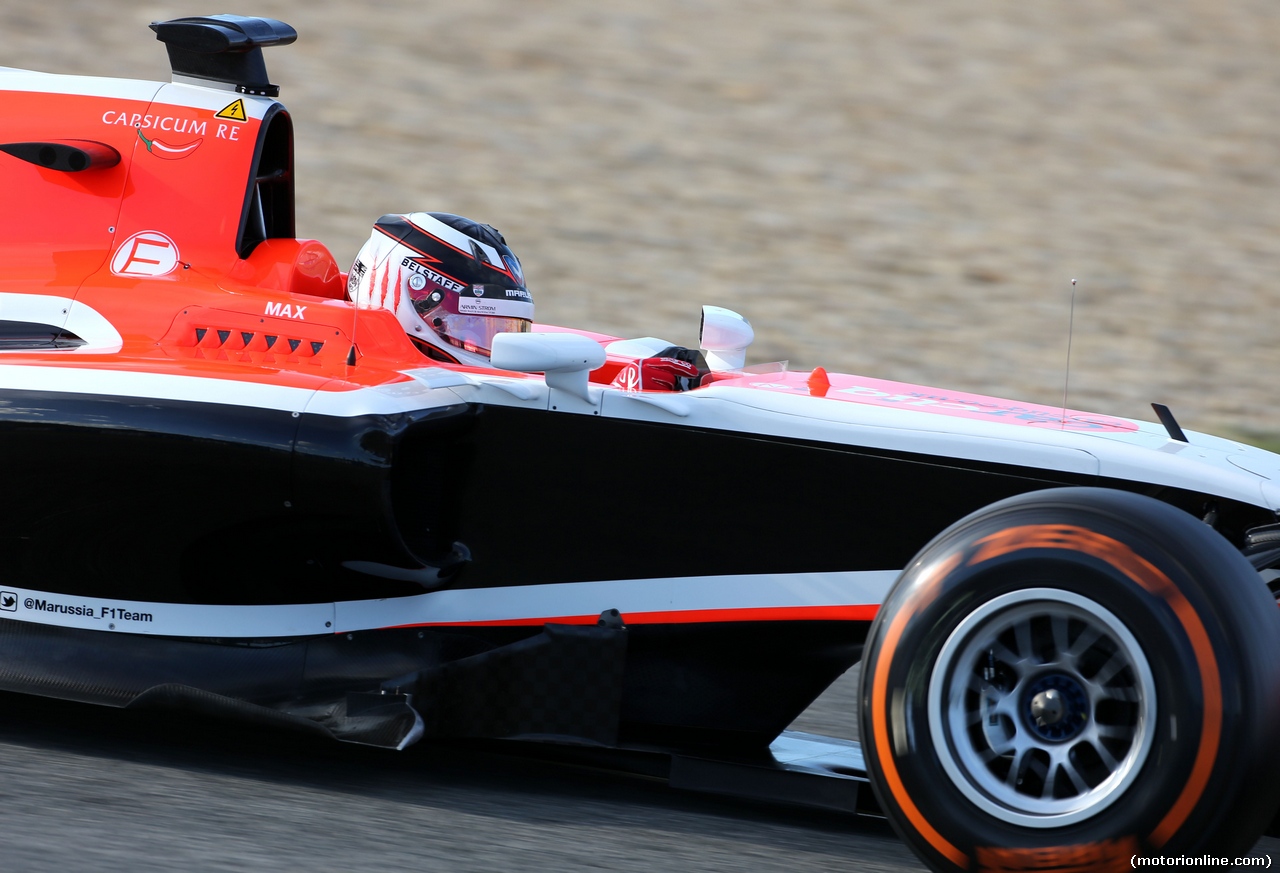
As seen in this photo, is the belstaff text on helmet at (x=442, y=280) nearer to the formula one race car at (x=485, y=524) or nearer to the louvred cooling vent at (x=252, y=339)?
the formula one race car at (x=485, y=524)

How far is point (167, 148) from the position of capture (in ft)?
14.8

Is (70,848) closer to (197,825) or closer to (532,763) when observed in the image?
(197,825)

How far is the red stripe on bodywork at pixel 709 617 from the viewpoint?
376 cm

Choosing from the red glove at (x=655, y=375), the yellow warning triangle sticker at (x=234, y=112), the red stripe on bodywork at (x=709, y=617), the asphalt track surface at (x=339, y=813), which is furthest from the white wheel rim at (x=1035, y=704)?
the yellow warning triangle sticker at (x=234, y=112)

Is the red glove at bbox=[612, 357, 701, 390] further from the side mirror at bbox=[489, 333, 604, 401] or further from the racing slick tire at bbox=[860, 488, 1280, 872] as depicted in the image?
the racing slick tire at bbox=[860, 488, 1280, 872]

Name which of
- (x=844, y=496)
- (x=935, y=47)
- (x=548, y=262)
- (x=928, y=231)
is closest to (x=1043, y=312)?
(x=928, y=231)

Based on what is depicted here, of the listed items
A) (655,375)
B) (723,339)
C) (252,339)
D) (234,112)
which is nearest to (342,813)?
(252,339)

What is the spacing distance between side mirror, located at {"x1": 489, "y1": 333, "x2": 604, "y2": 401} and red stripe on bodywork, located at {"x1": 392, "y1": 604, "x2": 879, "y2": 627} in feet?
1.91

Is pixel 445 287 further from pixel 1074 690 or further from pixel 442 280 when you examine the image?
pixel 1074 690

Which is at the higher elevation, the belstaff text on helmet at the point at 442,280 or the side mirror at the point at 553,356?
the belstaff text on helmet at the point at 442,280

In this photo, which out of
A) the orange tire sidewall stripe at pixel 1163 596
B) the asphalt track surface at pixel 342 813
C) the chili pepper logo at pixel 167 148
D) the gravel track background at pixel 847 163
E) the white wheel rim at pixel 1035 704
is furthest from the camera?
the gravel track background at pixel 847 163

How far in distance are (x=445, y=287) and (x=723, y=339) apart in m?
1.07

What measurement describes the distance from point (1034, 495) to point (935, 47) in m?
11.9

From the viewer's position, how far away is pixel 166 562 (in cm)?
393
